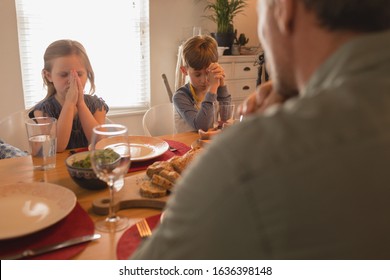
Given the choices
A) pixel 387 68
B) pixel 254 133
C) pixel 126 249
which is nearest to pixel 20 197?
pixel 126 249

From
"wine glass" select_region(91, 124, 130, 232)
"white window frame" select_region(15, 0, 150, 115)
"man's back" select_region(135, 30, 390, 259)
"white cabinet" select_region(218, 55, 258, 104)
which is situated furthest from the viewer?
"white cabinet" select_region(218, 55, 258, 104)

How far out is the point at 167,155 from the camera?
155 centimetres

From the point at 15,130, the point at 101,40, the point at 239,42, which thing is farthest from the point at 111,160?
the point at 239,42

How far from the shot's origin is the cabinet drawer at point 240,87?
3.78 metres

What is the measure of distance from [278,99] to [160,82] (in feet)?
10.1

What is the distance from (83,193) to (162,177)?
239 millimetres

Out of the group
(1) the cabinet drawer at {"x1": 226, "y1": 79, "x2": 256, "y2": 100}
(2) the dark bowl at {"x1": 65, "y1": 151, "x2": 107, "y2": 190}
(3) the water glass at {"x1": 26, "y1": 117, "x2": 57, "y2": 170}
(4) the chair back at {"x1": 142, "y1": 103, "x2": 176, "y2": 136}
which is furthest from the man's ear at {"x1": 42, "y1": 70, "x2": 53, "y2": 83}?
(1) the cabinet drawer at {"x1": 226, "y1": 79, "x2": 256, "y2": 100}

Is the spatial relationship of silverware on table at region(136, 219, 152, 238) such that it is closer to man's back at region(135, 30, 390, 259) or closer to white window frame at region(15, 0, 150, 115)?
man's back at region(135, 30, 390, 259)

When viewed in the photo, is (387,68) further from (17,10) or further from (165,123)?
(17,10)

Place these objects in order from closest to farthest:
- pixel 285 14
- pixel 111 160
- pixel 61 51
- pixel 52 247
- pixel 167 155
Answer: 1. pixel 285 14
2. pixel 52 247
3. pixel 111 160
4. pixel 167 155
5. pixel 61 51

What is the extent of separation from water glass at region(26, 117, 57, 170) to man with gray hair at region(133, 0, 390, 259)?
1011mm

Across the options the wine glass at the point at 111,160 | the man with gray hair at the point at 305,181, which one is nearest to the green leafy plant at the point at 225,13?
the wine glass at the point at 111,160

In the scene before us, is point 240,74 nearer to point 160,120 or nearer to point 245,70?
point 245,70

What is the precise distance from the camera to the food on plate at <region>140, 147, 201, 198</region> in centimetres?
111
